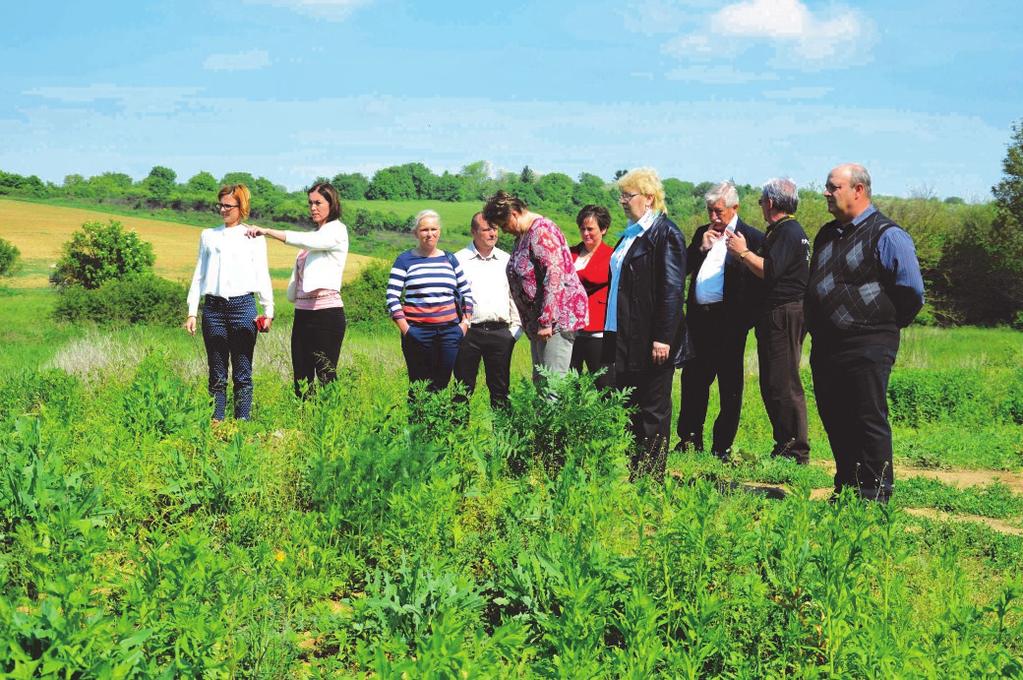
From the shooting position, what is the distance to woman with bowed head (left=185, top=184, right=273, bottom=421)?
24.5 feet

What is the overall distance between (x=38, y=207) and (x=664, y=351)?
65689mm

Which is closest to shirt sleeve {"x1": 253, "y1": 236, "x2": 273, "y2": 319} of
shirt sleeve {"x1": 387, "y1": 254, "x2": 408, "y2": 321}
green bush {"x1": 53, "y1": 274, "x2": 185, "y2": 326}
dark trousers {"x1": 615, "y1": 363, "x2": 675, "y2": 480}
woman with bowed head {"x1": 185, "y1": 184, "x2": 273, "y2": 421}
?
woman with bowed head {"x1": 185, "y1": 184, "x2": 273, "y2": 421}

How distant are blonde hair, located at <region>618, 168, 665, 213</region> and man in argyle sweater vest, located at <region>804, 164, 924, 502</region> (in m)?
1.13

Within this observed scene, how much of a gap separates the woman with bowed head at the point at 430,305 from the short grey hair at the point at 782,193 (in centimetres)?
242

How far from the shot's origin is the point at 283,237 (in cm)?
740

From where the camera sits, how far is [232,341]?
7613 mm

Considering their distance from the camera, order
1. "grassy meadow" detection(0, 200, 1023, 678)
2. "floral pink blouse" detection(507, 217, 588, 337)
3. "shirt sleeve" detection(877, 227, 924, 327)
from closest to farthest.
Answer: "grassy meadow" detection(0, 200, 1023, 678) → "shirt sleeve" detection(877, 227, 924, 327) → "floral pink blouse" detection(507, 217, 588, 337)

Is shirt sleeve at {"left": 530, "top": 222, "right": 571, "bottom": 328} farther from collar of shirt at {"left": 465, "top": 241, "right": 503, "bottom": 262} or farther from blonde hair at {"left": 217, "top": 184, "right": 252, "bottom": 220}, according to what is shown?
blonde hair at {"left": 217, "top": 184, "right": 252, "bottom": 220}

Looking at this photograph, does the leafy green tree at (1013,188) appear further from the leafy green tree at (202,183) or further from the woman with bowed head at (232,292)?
the leafy green tree at (202,183)

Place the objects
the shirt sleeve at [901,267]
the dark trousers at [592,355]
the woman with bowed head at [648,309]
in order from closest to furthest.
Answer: the shirt sleeve at [901,267] < the woman with bowed head at [648,309] < the dark trousers at [592,355]

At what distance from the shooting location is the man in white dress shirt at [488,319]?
736 centimetres

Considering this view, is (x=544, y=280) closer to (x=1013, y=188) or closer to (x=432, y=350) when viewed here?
(x=432, y=350)

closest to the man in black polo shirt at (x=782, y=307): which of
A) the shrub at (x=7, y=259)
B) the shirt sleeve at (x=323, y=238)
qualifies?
the shirt sleeve at (x=323, y=238)

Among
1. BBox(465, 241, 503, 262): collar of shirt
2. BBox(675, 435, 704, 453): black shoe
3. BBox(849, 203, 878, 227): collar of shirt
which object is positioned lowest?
BBox(675, 435, 704, 453): black shoe
